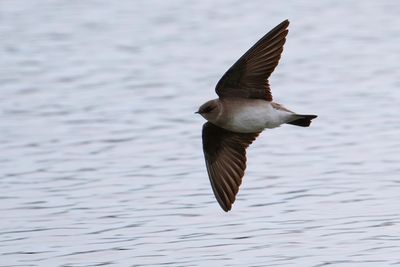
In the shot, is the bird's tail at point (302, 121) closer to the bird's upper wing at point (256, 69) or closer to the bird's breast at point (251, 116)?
the bird's breast at point (251, 116)

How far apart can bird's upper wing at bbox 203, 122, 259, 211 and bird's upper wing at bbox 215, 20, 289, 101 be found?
1.16 ft

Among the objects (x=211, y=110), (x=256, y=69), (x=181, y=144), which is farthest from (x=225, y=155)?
(x=181, y=144)

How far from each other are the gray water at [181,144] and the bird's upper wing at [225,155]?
1.38 ft

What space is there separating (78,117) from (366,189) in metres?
3.43

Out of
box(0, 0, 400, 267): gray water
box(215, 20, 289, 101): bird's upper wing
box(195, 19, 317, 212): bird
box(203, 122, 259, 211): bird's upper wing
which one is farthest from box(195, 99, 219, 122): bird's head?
box(0, 0, 400, 267): gray water

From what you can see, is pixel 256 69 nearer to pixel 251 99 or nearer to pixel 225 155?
pixel 251 99

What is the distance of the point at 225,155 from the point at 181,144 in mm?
3044

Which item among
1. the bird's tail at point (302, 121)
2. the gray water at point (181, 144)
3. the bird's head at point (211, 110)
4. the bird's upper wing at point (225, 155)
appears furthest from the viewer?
the gray water at point (181, 144)

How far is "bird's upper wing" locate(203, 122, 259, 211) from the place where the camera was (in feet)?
23.4

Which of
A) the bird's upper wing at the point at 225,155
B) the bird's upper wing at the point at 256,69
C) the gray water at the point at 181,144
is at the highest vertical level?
the bird's upper wing at the point at 256,69

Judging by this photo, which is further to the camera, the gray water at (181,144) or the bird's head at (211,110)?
the gray water at (181,144)

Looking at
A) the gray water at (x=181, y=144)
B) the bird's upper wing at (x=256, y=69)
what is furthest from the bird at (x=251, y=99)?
the gray water at (x=181, y=144)

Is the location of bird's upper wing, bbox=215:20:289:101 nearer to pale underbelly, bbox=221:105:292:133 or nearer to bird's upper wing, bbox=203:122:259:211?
pale underbelly, bbox=221:105:292:133

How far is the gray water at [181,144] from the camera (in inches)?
298
